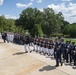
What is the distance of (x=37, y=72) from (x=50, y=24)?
239 ft

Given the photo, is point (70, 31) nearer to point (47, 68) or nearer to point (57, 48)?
point (57, 48)

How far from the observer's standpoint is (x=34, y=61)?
16.0m

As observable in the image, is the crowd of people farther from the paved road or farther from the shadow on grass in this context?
the paved road

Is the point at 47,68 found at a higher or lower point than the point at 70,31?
lower

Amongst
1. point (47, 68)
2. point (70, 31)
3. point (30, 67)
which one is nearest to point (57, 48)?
point (47, 68)

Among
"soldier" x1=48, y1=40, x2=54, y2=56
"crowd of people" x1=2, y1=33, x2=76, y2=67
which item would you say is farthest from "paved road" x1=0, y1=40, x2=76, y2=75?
"soldier" x1=48, y1=40, x2=54, y2=56

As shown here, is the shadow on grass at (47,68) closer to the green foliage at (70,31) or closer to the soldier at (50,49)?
the soldier at (50,49)

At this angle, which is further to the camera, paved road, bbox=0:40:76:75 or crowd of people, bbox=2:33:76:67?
crowd of people, bbox=2:33:76:67

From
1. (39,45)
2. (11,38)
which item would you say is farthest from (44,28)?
(39,45)

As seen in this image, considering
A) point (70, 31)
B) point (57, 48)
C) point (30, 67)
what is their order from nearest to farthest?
point (57, 48) < point (30, 67) < point (70, 31)

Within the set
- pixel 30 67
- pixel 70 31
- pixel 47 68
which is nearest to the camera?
pixel 47 68

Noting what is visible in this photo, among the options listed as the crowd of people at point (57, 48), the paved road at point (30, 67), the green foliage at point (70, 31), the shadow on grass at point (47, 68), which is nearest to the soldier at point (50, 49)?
the crowd of people at point (57, 48)

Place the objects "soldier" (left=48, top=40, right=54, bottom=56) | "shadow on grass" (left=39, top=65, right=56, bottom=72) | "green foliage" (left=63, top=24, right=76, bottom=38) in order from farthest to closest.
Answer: "green foliage" (left=63, top=24, right=76, bottom=38), "soldier" (left=48, top=40, right=54, bottom=56), "shadow on grass" (left=39, top=65, right=56, bottom=72)

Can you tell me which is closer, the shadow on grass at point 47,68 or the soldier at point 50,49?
the shadow on grass at point 47,68
